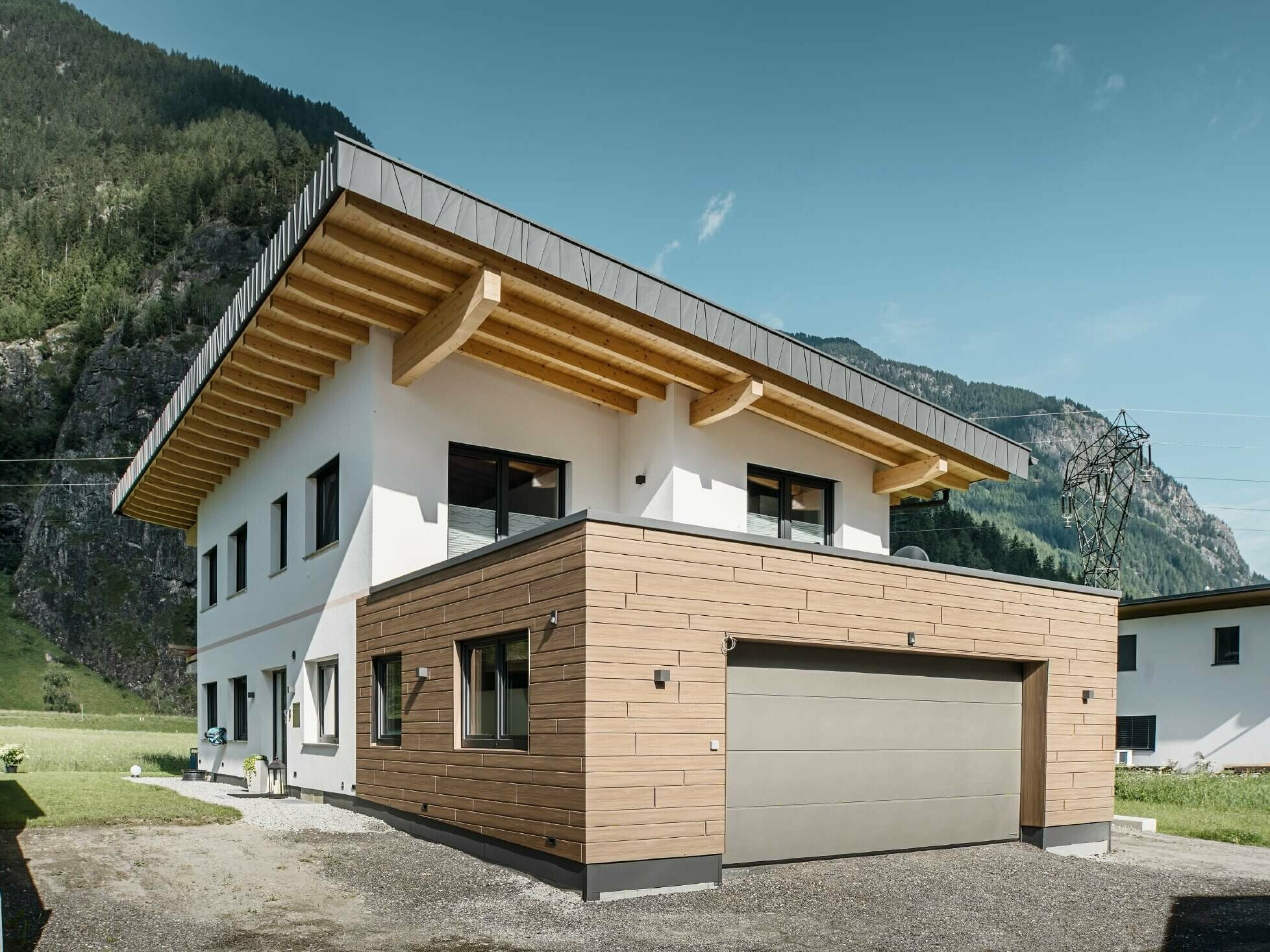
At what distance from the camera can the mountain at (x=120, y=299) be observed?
6300cm

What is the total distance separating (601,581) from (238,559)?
12.0m

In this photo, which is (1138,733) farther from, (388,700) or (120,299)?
(120,299)

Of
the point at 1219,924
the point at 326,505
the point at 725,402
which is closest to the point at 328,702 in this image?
the point at 326,505

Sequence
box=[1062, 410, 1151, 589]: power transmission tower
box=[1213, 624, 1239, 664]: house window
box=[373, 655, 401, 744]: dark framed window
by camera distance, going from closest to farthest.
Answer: box=[373, 655, 401, 744]: dark framed window, box=[1213, 624, 1239, 664]: house window, box=[1062, 410, 1151, 589]: power transmission tower

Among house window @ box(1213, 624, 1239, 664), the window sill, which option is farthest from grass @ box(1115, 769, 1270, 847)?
the window sill

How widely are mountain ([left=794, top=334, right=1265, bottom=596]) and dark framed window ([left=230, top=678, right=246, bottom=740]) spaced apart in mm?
77342

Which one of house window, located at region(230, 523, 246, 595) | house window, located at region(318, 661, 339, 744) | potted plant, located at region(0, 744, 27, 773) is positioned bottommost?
potted plant, located at region(0, 744, 27, 773)

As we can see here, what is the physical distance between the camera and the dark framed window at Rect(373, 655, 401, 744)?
11.4 meters

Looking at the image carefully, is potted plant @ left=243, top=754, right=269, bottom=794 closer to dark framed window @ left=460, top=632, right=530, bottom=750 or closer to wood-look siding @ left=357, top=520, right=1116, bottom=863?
wood-look siding @ left=357, top=520, right=1116, bottom=863

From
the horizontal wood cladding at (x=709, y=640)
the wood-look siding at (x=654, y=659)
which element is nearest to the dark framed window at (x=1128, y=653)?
the wood-look siding at (x=654, y=659)

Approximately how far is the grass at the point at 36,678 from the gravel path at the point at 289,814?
1825 inches

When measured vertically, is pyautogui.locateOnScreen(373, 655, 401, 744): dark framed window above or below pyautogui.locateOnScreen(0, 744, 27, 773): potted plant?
above

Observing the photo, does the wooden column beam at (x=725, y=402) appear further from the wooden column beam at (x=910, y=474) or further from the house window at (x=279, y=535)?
the house window at (x=279, y=535)

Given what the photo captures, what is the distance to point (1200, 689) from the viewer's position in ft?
75.7
